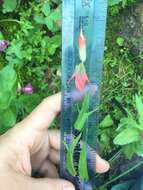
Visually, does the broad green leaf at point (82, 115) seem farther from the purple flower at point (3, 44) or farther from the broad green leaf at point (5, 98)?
the purple flower at point (3, 44)

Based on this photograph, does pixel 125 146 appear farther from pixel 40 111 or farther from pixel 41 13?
pixel 41 13

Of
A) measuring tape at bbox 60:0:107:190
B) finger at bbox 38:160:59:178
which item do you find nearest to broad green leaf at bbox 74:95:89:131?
measuring tape at bbox 60:0:107:190

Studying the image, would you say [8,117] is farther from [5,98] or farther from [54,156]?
[54,156]

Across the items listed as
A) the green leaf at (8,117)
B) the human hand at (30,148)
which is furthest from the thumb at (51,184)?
the green leaf at (8,117)

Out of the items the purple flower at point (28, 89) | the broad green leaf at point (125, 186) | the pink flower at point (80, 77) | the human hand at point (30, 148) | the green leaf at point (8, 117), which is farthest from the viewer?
the purple flower at point (28, 89)

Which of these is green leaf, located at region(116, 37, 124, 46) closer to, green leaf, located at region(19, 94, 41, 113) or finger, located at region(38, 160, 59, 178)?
green leaf, located at region(19, 94, 41, 113)

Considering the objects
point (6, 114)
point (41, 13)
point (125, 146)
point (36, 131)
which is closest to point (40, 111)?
point (36, 131)

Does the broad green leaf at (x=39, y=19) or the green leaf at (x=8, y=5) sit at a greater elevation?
the green leaf at (x=8, y=5)

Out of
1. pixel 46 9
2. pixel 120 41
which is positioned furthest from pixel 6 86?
pixel 120 41
